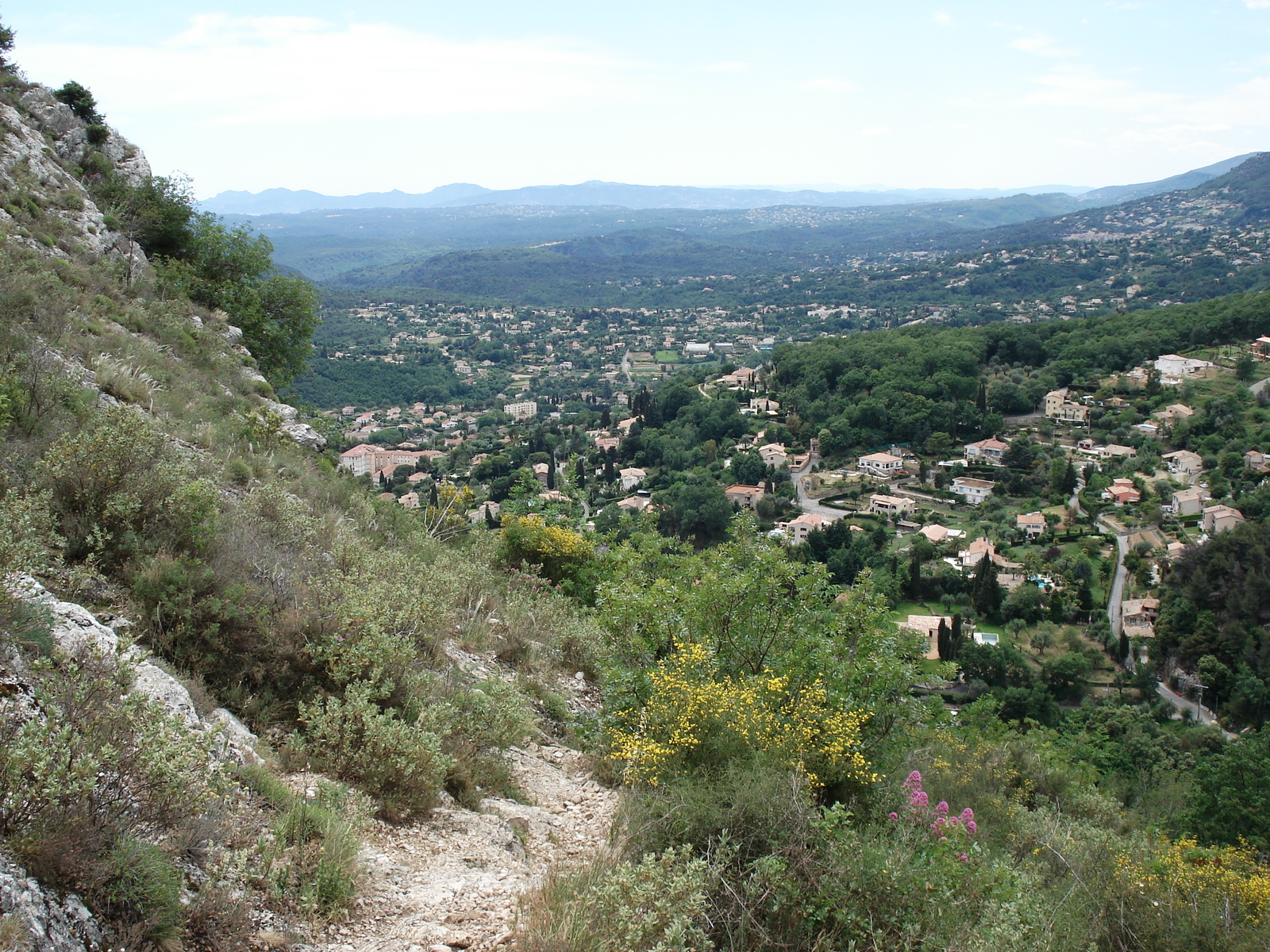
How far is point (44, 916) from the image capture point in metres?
1.70

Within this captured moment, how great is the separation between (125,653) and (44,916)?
1.20 meters

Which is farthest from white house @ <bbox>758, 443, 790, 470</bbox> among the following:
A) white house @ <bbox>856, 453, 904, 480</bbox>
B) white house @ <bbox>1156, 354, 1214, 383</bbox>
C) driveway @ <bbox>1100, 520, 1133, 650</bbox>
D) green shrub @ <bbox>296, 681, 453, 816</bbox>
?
green shrub @ <bbox>296, 681, 453, 816</bbox>

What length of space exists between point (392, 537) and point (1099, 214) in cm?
18523

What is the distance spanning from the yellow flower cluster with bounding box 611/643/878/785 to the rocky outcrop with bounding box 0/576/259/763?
63.2 inches

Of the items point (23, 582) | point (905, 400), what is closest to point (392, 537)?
point (23, 582)

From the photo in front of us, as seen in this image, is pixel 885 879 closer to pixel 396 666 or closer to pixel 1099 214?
pixel 396 666

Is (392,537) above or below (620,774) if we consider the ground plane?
above

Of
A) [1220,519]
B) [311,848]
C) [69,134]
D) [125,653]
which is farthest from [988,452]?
[125,653]

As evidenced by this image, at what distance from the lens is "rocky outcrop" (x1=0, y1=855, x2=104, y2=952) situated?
1.65 m

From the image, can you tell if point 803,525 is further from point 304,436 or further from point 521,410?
point 521,410

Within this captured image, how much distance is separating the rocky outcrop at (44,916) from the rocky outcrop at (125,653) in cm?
59

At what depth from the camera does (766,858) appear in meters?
2.57

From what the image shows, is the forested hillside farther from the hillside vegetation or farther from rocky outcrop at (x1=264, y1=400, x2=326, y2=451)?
the hillside vegetation

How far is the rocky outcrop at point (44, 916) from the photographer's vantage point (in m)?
1.65
